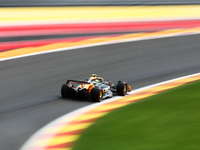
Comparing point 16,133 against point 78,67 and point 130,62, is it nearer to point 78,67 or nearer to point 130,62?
point 78,67

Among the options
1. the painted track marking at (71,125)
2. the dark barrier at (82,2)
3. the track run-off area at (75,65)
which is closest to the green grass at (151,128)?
the painted track marking at (71,125)

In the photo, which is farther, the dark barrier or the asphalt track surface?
the dark barrier

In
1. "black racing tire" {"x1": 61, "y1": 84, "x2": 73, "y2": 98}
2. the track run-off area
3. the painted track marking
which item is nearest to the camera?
the painted track marking

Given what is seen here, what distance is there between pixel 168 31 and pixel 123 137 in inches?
589

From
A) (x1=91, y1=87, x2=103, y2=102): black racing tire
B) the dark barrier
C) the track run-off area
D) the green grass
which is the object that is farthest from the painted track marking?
the dark barrier

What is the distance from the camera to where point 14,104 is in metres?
10.2

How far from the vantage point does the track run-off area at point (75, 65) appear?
8289mm

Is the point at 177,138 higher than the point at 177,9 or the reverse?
the reverse

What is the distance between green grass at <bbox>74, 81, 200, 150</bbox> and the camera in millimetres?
5887

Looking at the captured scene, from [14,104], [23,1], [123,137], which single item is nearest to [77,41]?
[23,1]

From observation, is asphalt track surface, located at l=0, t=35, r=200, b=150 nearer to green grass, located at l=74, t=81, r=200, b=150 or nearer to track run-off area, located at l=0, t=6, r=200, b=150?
track run-off area, located at l=0, t=6, r=200, b=150

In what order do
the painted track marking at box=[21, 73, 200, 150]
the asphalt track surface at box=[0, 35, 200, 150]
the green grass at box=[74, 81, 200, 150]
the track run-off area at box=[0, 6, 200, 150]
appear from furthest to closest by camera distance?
the asphalt track surface at box=[0, 35, 200, 150], the track run-off area at box=[0, 6, 200, 150], the painted track marking at box=[21, 73, 200, 150], the green grass at box=[74, 81, 200, 150]

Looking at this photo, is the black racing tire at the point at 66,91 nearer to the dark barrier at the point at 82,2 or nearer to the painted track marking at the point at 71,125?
the painted track marking at the point at 71,125

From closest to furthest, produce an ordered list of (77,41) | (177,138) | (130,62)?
(177,138) → (130,62) → (77,41)
